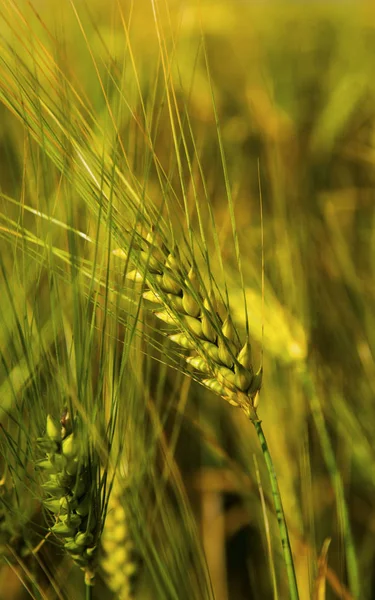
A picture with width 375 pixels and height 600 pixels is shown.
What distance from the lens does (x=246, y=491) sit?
1.86 ft

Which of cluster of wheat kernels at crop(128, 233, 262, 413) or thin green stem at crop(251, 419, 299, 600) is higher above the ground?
cluster of wheat kernels at crop(128, 233, 262, 413)

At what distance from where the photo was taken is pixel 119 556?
1.55ft

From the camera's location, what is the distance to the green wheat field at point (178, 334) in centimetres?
38

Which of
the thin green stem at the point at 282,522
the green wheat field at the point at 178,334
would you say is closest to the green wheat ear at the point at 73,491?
the green wheat field at the point at 178,334

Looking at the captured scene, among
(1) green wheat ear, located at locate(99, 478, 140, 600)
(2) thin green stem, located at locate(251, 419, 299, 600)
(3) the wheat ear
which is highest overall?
(3) the wheat ear

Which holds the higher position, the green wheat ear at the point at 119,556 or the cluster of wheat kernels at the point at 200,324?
the cluster of wheat kernels at the point at 200,324

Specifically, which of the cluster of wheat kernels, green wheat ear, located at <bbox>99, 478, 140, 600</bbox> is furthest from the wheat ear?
green wheat ear, located at <bbox>99, 478, 140, 600</bbox>

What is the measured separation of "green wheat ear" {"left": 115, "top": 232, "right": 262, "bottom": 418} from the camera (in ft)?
1.23

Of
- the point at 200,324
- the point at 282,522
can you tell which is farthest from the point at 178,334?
the point at 282,522

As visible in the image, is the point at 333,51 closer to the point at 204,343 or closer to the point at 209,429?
the point at 209,429

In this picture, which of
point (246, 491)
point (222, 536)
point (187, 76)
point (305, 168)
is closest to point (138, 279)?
point (246, 491)

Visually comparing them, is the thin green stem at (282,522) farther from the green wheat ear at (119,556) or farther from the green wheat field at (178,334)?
the green wheat ear at (119,556)

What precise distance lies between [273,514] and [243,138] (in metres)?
0.68

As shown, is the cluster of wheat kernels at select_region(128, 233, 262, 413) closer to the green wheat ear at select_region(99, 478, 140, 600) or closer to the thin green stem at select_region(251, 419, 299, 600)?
the thin green stem at select_region(251, 419, 299, 600)
